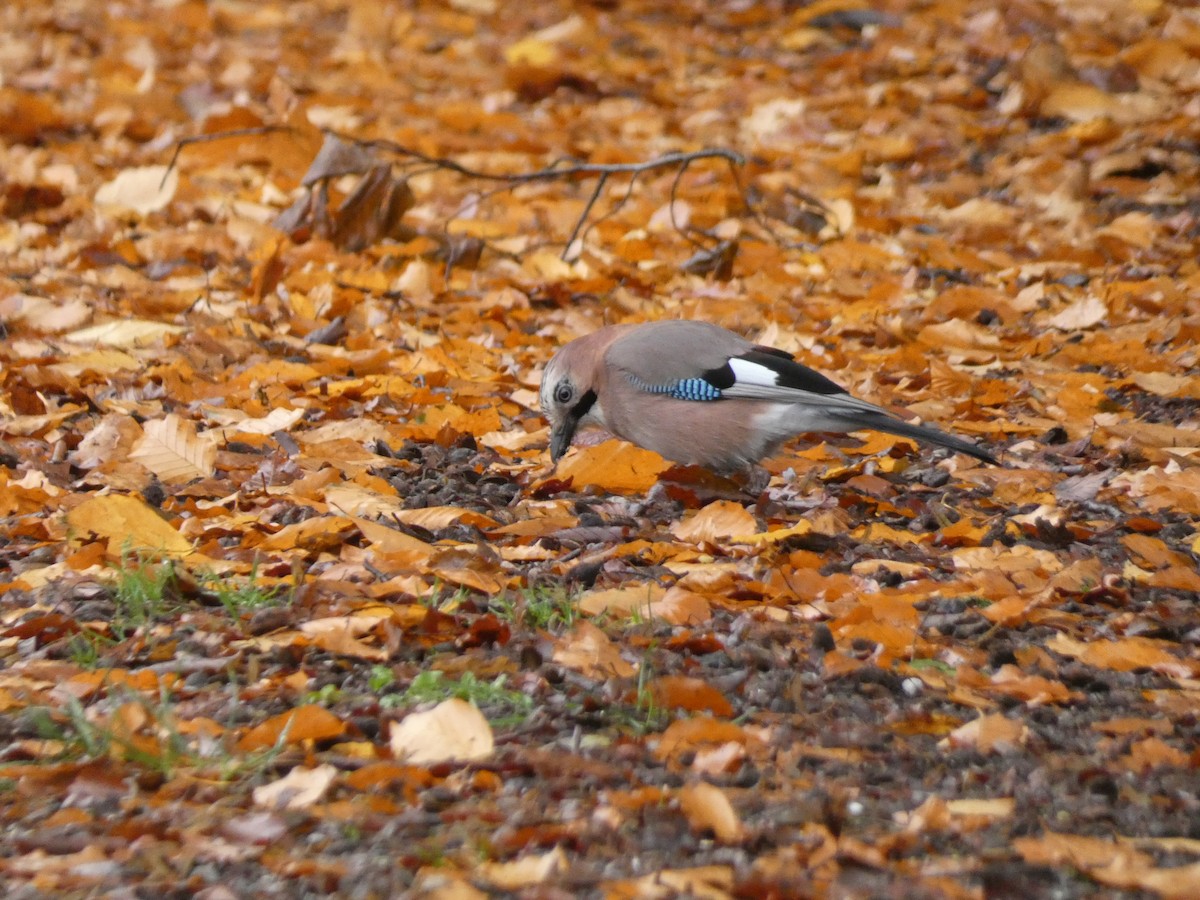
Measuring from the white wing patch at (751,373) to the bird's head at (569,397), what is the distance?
1.42ft

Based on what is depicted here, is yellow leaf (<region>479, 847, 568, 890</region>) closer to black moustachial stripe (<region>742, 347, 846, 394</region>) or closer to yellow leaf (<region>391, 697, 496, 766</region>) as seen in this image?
yellow leaf (<region>391, 697, 496, 766</region>)

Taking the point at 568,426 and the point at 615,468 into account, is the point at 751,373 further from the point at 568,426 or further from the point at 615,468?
the point at 568,426

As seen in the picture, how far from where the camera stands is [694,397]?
4.55 meters

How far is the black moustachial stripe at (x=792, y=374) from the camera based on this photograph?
4.42 meters

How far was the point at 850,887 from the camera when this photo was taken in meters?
2.24

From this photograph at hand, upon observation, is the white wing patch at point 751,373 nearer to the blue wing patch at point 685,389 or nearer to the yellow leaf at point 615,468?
the blue wing patch at point 685,389

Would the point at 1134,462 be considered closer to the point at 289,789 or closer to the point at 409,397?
the point at 409,397

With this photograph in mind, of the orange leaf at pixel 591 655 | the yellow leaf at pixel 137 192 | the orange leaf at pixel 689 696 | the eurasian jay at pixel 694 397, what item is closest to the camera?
the orange leaf at pixel 689 696

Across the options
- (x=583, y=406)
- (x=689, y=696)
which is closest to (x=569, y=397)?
(x=583, y=406)

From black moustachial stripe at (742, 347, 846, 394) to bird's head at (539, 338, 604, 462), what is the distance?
47cm

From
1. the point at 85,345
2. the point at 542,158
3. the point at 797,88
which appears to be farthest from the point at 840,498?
the point at 797,88

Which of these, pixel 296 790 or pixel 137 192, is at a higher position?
pixel 296 790

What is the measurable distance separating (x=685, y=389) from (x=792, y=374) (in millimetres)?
319

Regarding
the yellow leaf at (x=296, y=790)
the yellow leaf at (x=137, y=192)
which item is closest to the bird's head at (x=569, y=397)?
the yellow leaf at (x=296, y=790)
